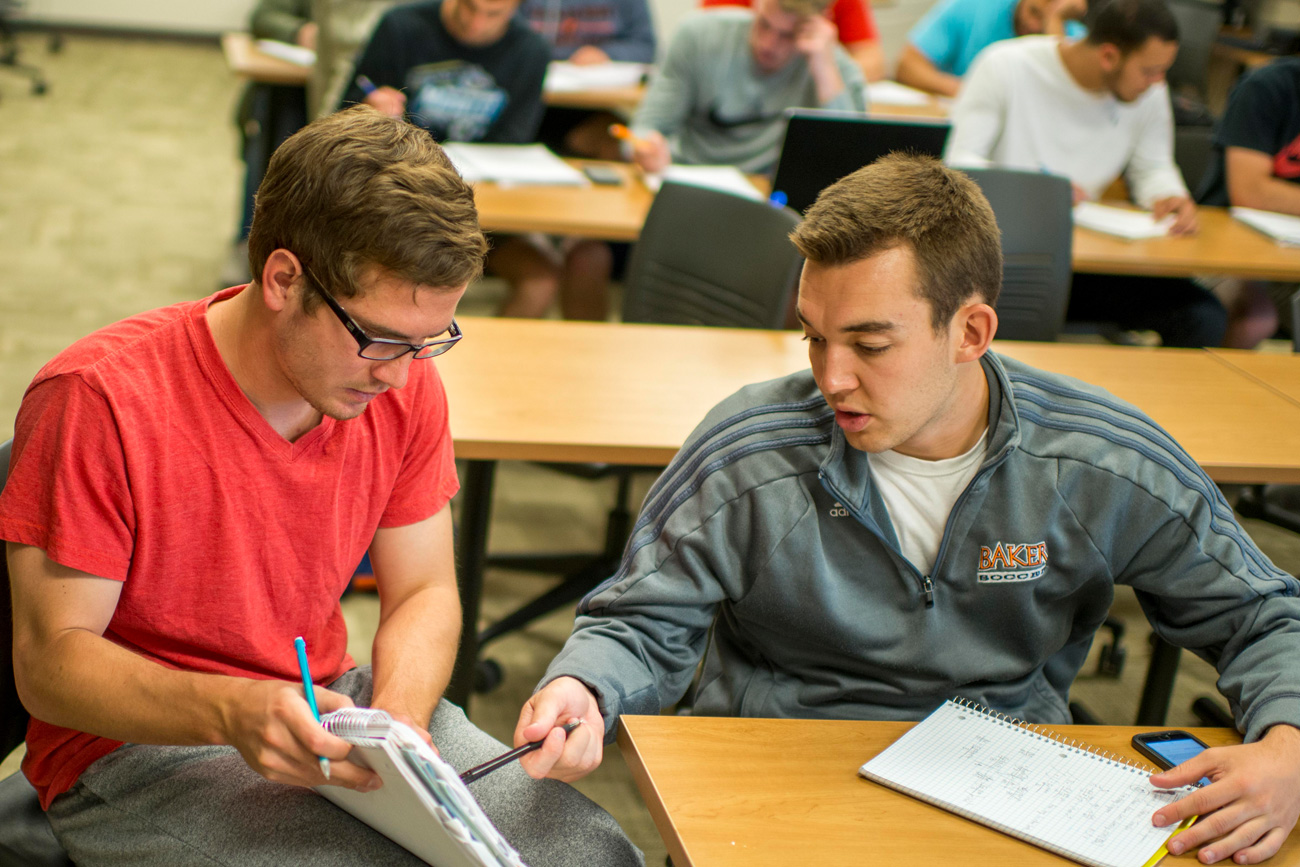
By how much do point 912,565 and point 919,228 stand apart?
39cm

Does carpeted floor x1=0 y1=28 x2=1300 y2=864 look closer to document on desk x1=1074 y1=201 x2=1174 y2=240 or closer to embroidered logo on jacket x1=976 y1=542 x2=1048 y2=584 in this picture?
embroidered logo on jacket x1=976 y1=542 x2=1048 y2=584

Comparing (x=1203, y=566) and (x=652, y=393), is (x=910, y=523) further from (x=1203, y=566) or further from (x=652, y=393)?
(x=652, y=393)

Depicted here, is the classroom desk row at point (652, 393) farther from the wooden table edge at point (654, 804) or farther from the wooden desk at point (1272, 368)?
the wooden table edge at point (654, 804)

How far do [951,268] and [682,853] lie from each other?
2.31ft

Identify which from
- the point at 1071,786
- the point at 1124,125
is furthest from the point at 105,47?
the point at 1071,786

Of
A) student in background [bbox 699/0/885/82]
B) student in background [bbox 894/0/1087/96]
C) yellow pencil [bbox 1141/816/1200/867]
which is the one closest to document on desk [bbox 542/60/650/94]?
student in background [bbox 699/0/885/82]

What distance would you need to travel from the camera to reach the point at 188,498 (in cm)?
120

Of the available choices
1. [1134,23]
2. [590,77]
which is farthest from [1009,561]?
[590,77]

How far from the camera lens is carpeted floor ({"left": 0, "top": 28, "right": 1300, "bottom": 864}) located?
2615mm

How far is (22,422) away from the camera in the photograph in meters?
1.15

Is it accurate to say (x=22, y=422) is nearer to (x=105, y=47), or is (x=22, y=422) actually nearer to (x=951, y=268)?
(x=951, y=268)

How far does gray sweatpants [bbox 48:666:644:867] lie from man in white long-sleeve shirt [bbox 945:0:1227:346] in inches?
108

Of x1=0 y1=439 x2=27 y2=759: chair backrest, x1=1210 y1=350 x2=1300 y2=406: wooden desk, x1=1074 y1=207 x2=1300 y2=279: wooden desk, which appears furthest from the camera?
x1=1074 y1=207 x2=1300 y2=279: wooden desk

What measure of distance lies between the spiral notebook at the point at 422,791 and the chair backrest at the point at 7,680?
0.39 m
